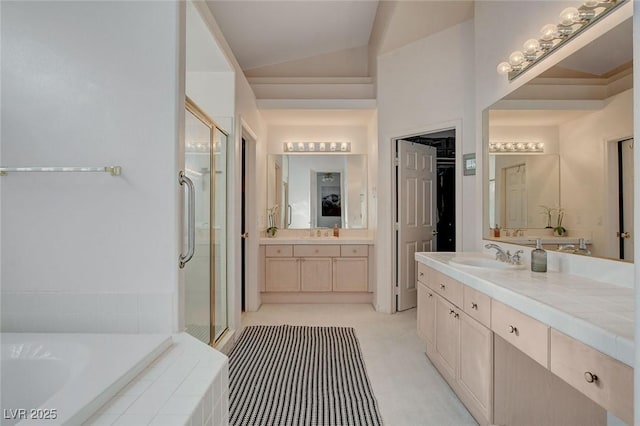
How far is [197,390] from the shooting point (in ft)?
3.49

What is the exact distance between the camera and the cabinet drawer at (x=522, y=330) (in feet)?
4.07

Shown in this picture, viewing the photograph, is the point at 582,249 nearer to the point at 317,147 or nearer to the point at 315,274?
the point at 315,274

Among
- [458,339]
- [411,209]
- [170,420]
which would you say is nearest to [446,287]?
[458,339]

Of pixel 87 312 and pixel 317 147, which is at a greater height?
pixel 317 147

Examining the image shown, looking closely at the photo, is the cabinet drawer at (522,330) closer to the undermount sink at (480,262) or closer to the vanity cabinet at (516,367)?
the vanity cabinet at (516,367)

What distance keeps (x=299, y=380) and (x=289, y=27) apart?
3.64 m

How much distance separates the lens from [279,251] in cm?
419

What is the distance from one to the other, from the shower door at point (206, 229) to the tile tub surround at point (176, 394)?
35.4 inches

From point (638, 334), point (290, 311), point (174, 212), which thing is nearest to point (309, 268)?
point (290, 311)

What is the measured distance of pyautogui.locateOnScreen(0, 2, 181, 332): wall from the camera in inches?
58.2

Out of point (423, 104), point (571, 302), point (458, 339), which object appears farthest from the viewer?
point (423, 104)

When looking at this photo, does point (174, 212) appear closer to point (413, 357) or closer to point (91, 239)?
point (91, 239)

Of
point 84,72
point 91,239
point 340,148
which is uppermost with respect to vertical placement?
point 340,148

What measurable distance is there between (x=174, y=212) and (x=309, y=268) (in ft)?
9.31
